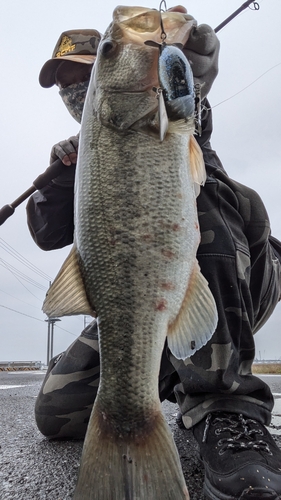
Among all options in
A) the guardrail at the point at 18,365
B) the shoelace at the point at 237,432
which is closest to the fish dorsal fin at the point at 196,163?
the shoelace at the point at 237,432

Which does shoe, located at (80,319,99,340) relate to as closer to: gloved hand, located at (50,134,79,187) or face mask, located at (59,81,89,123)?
gloved hand, located at (50,134,79,187)

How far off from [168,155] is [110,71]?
0.47 metres

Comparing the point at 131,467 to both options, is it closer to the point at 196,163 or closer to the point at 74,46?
the point at 196,163

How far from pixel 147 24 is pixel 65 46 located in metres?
1.27

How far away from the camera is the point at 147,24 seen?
180 centimetres

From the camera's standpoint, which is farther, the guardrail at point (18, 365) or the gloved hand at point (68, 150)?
the guardrail at point (18, 365)

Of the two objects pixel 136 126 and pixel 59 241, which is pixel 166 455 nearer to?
pixel 136 126

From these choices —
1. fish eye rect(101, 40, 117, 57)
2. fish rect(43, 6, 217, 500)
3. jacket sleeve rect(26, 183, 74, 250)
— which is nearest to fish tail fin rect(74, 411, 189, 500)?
fish rect(43, 6, 217, 500)

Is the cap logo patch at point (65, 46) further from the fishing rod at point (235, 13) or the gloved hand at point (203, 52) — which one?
the fishing rod at point (235, 13)

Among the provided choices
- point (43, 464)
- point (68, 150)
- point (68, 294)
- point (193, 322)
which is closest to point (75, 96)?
point (68, 150)

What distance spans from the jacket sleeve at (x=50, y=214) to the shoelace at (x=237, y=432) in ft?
5.14

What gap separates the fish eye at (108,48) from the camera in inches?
68.8

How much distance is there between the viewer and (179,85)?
5.24 ft

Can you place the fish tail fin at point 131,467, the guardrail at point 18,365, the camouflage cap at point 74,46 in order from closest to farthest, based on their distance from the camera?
the fish tail fin at point 131,467 → the camouflage cap at point 74,46 → the guardrail at point 18,365
